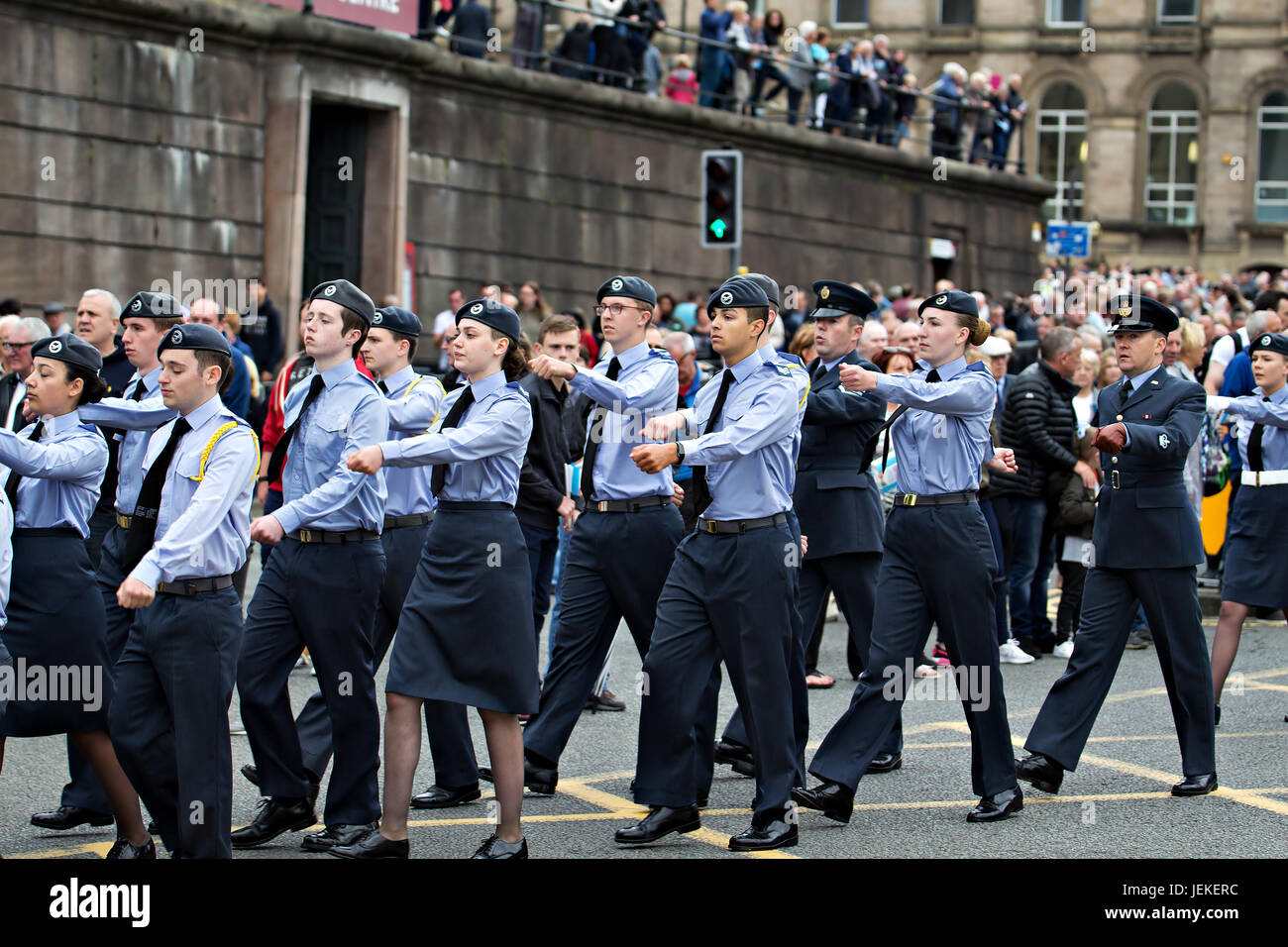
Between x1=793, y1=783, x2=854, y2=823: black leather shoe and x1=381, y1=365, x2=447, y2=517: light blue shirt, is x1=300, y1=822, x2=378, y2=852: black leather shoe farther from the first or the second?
x1=793, y1=783, x2=854, y2=823: black leather shoe

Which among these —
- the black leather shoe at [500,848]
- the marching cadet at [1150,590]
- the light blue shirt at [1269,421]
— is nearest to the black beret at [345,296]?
the black leather shoe at [500,848]

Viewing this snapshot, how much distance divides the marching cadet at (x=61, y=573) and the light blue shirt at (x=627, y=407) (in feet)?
6.10

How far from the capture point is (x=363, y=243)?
2047cm

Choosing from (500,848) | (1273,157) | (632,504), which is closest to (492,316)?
(632,504)

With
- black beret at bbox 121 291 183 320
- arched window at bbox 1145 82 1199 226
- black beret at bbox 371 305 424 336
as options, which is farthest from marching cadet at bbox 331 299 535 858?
arched window at bbox 1145 82 1199 226

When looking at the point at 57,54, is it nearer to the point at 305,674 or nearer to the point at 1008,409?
the point at 305,674

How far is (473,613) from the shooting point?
6180mm

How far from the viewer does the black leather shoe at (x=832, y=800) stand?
22.8 feet

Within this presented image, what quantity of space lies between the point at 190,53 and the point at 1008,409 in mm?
10266

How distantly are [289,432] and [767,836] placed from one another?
2.32 meters

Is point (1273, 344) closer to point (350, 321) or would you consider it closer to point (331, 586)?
point (350, 321)

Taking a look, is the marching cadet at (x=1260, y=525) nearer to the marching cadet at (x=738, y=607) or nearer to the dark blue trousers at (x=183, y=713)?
the marching cadet at (x=738, y=607)

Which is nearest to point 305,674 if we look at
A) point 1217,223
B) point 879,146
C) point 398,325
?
point 398,325
